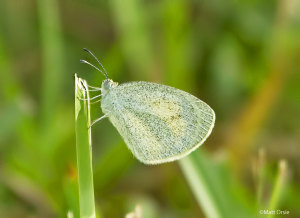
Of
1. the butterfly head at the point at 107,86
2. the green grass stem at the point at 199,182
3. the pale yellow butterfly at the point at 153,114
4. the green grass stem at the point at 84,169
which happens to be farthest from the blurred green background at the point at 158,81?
the green grass stem at the point at 84,169

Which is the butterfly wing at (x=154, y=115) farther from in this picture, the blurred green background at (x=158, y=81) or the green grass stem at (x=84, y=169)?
the green grass stem at (x=84, y=169)

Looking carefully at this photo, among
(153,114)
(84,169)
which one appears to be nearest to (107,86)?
(153,114)

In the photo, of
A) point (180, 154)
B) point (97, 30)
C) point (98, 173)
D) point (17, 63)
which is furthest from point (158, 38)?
point (180, 154)

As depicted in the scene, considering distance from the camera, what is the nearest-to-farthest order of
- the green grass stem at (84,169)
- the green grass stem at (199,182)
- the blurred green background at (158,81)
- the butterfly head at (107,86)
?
the green grass stem at (84,169)
the green grass stem at (199,182)
the butterfly head at (107,86)
the blurred green background at (158,81)

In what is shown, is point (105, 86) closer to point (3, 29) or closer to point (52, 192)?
point (52, 192)

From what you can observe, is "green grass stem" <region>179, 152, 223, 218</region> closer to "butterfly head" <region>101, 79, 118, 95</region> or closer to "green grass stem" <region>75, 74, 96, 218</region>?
"butterfly head" <region>101, 79, 118, 95</region>

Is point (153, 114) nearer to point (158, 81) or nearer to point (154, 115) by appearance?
point (154, 115)
